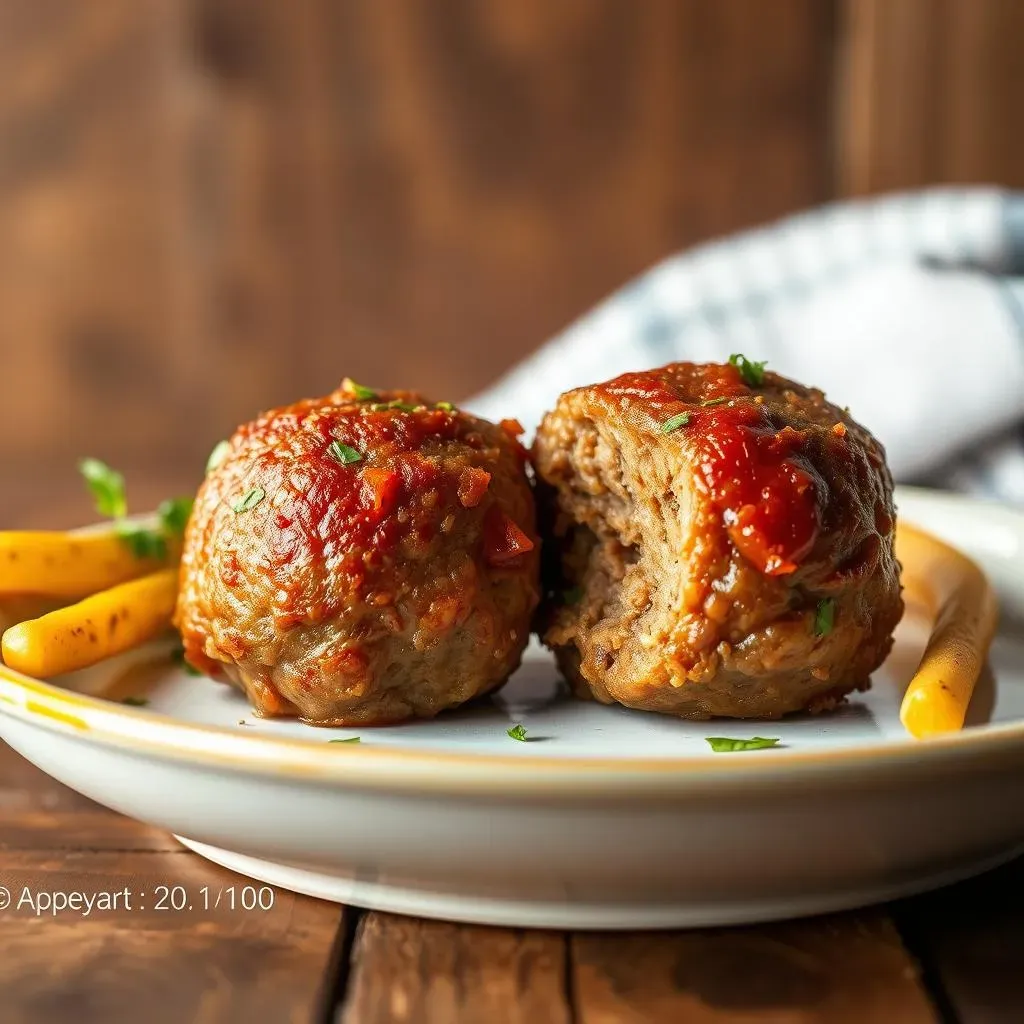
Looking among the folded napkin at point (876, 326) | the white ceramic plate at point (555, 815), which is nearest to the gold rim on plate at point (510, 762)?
the white ceramic plate at point (555, 815)

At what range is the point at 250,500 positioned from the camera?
257 cm

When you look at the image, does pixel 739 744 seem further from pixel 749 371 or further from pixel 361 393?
pixel 361 393

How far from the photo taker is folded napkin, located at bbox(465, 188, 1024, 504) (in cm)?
477

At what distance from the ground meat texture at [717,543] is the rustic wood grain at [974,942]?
17.0 inches

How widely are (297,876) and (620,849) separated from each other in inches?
22.3

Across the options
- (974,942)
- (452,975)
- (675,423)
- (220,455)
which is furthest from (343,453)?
(974,942)

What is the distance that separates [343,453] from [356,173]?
5.01 meters

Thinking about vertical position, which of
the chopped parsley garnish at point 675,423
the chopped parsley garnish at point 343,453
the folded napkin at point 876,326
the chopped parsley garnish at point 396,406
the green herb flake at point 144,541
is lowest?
the folded napkin at point 876,326

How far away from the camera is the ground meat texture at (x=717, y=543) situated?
7.76ft

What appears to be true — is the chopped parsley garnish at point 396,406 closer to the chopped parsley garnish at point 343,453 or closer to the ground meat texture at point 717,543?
the chopped parsley garnish at point 343,453

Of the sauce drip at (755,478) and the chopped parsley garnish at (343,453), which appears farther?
the chopped parsley garnish at (343,453)

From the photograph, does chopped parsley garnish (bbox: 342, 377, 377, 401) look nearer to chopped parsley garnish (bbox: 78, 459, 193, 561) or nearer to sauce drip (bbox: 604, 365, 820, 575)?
sauce drip (bbox: 604, 365, 820, 575)

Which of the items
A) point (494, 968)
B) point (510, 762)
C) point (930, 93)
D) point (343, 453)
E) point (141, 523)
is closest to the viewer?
point (510, 762)

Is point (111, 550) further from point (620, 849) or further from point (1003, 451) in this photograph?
point (1003, 451)
